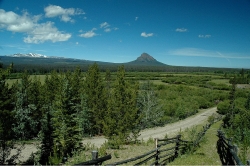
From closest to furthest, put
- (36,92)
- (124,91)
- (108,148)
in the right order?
(108,148), (124,91), (36,92)

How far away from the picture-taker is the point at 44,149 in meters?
24.2

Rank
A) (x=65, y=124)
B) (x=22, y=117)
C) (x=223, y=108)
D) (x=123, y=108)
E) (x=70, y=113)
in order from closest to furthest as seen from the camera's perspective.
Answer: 1. (x=65, y=124)
2. (x=70, y=113)
3. (x=123, y=108)
4. (x=22, y=117)
5. (x=223, y=108)

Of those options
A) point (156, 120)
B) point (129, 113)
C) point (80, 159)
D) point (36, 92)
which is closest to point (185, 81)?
point (156, 120)

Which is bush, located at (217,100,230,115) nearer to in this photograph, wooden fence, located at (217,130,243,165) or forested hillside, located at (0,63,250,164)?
forested hillside, located at (0,63,250,164)

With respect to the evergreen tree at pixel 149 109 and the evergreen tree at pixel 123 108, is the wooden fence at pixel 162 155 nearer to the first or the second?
the evergreen tree at pixel 123 108

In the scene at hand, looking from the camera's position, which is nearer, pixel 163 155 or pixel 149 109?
pixel 163 155

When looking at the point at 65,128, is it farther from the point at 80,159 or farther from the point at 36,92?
the point at 36,92

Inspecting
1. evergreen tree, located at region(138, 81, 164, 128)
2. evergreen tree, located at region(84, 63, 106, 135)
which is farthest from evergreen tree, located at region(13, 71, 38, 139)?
evergreen tree, located at region(138, 81, 164, 128)

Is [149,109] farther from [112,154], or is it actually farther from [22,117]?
[112,154]

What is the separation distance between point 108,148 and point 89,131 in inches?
922

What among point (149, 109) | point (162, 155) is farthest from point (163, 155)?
point (149, 109)

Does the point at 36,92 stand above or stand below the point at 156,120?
above

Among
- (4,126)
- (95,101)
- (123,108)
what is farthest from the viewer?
(95,101)

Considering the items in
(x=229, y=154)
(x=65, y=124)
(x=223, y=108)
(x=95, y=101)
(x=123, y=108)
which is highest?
(x=229, y=154)
